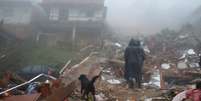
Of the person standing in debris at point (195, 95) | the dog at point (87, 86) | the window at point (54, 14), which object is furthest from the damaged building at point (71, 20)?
the person standing in debris at point (195, 95)

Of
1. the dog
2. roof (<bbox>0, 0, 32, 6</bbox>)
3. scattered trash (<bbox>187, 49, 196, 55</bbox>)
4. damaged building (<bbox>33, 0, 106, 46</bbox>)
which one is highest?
roof (<bbox>0, 0, 32, 6</bbox>)

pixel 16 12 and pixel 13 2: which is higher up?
pixel 13 2

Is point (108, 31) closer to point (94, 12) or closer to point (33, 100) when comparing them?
point (94, 12)

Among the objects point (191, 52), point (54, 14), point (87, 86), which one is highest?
point (54, 14)

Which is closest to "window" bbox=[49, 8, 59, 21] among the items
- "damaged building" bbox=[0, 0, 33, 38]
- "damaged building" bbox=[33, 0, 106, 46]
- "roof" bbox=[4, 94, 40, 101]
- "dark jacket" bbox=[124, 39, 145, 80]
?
"damaged building" bbox=[33, 0, 106, 46]

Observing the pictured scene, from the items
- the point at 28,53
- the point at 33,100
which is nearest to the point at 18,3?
the point at 28,53

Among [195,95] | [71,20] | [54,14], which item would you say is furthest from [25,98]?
[54,14]

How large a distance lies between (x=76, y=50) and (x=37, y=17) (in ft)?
36.3

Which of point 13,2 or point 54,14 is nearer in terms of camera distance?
point 54,14

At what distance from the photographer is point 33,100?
8.27 metres

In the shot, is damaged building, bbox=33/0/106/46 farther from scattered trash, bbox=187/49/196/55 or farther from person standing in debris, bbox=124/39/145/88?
person standing in debris, bbox=124/39/145/88

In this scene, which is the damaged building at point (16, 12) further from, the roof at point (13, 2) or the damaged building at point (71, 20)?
the damaged building at point (71, 20)

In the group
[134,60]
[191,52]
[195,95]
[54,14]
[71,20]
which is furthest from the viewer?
[54,14]

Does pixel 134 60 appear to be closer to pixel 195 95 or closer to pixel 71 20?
pixel 195 95
